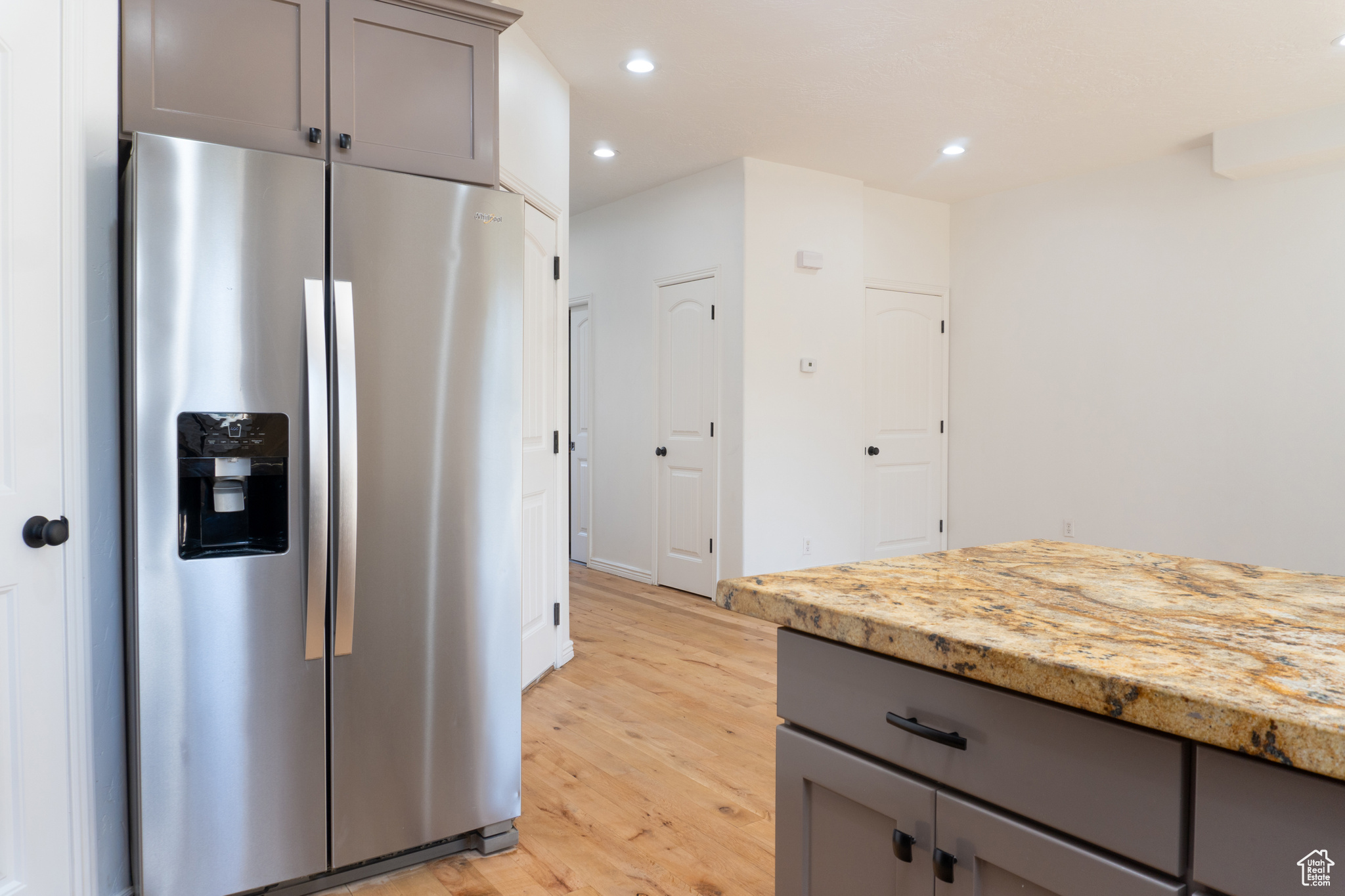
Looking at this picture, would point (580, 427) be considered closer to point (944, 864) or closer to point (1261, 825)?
point (944, 864)

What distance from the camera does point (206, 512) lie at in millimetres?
1767

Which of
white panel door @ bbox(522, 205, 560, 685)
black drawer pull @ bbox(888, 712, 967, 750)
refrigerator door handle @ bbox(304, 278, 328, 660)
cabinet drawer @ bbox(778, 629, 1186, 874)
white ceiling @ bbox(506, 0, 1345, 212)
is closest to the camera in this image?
cabinet drawer @ bbox(778, 629, 1186, 874)

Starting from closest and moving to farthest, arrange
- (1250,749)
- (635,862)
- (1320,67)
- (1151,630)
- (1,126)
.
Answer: (1250,749), (1151,630), (1,126), (635,862), (1320,67)

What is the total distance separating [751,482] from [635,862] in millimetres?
2912

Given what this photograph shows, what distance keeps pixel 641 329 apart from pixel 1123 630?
4.64m

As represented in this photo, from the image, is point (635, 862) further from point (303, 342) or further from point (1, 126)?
point (1, 126)

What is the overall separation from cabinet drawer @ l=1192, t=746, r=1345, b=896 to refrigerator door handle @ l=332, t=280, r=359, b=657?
1644 mm

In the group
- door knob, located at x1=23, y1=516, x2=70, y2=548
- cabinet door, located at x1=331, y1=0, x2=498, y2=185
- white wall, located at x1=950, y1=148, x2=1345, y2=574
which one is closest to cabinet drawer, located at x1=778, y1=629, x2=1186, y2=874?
door knob, located at x1=23, y1=516, x2=70, y2=548

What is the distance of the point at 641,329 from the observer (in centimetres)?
546

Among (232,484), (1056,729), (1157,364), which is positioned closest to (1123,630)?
(1056,729)

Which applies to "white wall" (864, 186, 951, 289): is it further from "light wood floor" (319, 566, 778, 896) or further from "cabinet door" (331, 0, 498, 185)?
"cabinet door" (331, 0, 498, 185)

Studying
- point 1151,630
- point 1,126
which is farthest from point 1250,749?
point 1,126

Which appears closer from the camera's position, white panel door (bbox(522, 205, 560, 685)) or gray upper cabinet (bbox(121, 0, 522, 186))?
gray upper cabinet (bbox(121, 0, 522, 186))

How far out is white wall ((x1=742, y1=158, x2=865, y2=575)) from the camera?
188 inches
